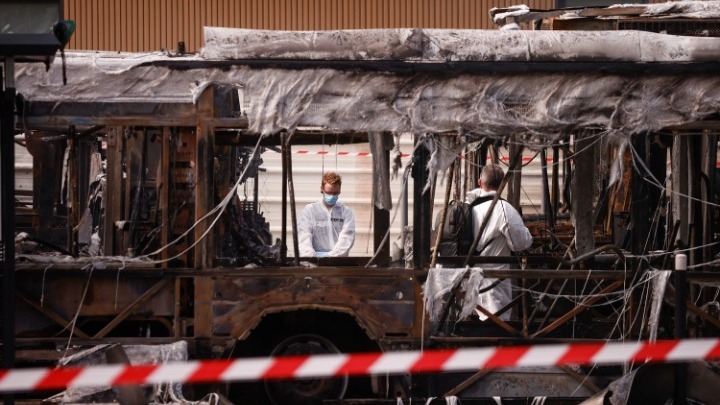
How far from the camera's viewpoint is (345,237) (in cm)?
1125

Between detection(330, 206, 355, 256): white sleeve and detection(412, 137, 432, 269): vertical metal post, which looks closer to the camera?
detection(412, 137, 432, 269): vertical metal post

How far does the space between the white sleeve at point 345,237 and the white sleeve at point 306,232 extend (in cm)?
22

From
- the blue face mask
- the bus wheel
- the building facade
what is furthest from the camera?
the building facade

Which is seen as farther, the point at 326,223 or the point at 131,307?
the point at 326,223

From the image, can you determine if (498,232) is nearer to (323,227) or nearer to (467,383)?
(323,227)

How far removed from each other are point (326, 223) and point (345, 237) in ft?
1.22

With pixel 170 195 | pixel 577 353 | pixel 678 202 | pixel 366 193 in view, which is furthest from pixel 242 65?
pixel 366 193

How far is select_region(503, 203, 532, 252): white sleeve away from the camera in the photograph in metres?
10.7

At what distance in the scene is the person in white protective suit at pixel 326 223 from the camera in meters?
11.4

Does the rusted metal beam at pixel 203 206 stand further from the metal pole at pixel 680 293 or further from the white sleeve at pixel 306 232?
the metal pole at pixel 680 293

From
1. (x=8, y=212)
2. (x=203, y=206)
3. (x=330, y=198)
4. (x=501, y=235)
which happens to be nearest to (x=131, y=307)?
(x=203, y=206)

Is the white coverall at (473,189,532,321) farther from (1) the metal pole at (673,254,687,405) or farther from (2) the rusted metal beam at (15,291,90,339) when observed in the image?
(2) the rusted metal beam at (15,291,90,339)

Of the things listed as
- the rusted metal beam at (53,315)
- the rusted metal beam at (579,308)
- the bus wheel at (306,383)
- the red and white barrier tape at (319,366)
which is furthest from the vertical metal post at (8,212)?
the rusted metal beam at (579,308)

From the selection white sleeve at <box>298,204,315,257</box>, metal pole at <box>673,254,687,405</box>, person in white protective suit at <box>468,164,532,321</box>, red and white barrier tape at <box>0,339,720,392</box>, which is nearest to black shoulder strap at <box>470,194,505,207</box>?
person in white protective suit at <box>468,164,532,321</box>
